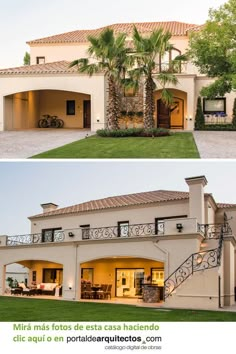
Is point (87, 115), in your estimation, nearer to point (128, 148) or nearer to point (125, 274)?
point (125, 274)

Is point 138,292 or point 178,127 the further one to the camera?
point 178,127

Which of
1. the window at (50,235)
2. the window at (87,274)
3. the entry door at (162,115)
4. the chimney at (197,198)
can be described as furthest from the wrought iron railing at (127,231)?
the entry door at (162,115)

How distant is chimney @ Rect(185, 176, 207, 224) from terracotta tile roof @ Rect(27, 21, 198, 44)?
→ 722 inches

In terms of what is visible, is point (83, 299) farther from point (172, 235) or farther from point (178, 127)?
point (178, 127)

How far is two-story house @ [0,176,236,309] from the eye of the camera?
1754cm

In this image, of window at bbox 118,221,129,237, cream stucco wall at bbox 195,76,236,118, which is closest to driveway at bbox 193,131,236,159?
window at bbox 118,221,129,237

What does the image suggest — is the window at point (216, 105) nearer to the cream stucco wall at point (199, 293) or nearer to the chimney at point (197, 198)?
the chimney at point (197, 198)

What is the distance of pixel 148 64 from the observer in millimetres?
25625

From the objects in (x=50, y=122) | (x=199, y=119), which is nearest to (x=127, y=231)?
(x=199, y=119)

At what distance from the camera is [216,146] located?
20.6 metres

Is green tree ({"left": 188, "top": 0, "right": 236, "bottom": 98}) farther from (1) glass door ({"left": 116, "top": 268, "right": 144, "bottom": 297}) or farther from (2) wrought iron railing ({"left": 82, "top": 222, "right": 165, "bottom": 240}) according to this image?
(1) glass door ({"left": 116, "top": 268, "right": 144, "bottom": 297})

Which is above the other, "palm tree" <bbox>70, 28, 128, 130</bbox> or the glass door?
"palm tree" <bbox>70, 28, 128, 130</bbox>
